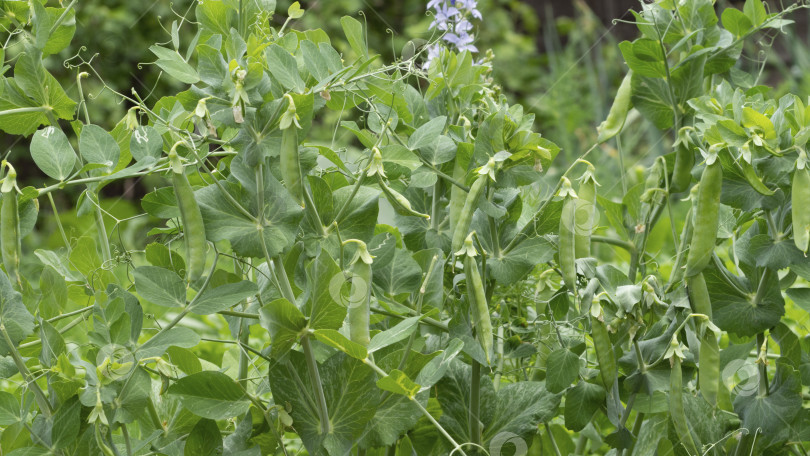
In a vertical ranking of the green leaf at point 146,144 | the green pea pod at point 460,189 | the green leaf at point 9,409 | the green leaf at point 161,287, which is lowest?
the green leaf at point 9,409

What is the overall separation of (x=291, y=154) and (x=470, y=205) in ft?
0.58

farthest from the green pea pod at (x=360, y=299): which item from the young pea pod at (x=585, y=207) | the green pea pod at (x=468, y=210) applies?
the young pea pod at (x=585, y=207)

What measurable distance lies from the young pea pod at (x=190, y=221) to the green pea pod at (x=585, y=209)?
1.15 ft

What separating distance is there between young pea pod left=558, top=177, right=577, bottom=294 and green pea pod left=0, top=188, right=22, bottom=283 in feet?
1.62

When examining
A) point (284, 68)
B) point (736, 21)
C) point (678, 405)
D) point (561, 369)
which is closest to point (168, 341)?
point (284, 68)

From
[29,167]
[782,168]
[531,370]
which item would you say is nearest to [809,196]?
[782,168]

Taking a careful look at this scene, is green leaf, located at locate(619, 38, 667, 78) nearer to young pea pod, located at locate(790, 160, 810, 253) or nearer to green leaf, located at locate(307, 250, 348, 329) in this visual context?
young pea pod, located at locate(790, 160, 810, 253)

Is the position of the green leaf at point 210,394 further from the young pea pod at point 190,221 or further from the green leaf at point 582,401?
the green leaf at point 582,401

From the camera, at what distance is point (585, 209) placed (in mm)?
786

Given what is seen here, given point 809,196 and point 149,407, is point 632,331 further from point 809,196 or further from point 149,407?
point 149,407

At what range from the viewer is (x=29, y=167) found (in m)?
4.10

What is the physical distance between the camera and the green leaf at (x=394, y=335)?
2.15 ft

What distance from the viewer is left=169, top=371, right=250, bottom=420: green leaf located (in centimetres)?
71

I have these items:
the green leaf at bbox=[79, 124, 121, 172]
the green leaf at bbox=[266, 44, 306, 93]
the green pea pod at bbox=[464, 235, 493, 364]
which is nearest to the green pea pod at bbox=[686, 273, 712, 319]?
the green pea pod at bbox=[464, 235, 493, 364]
